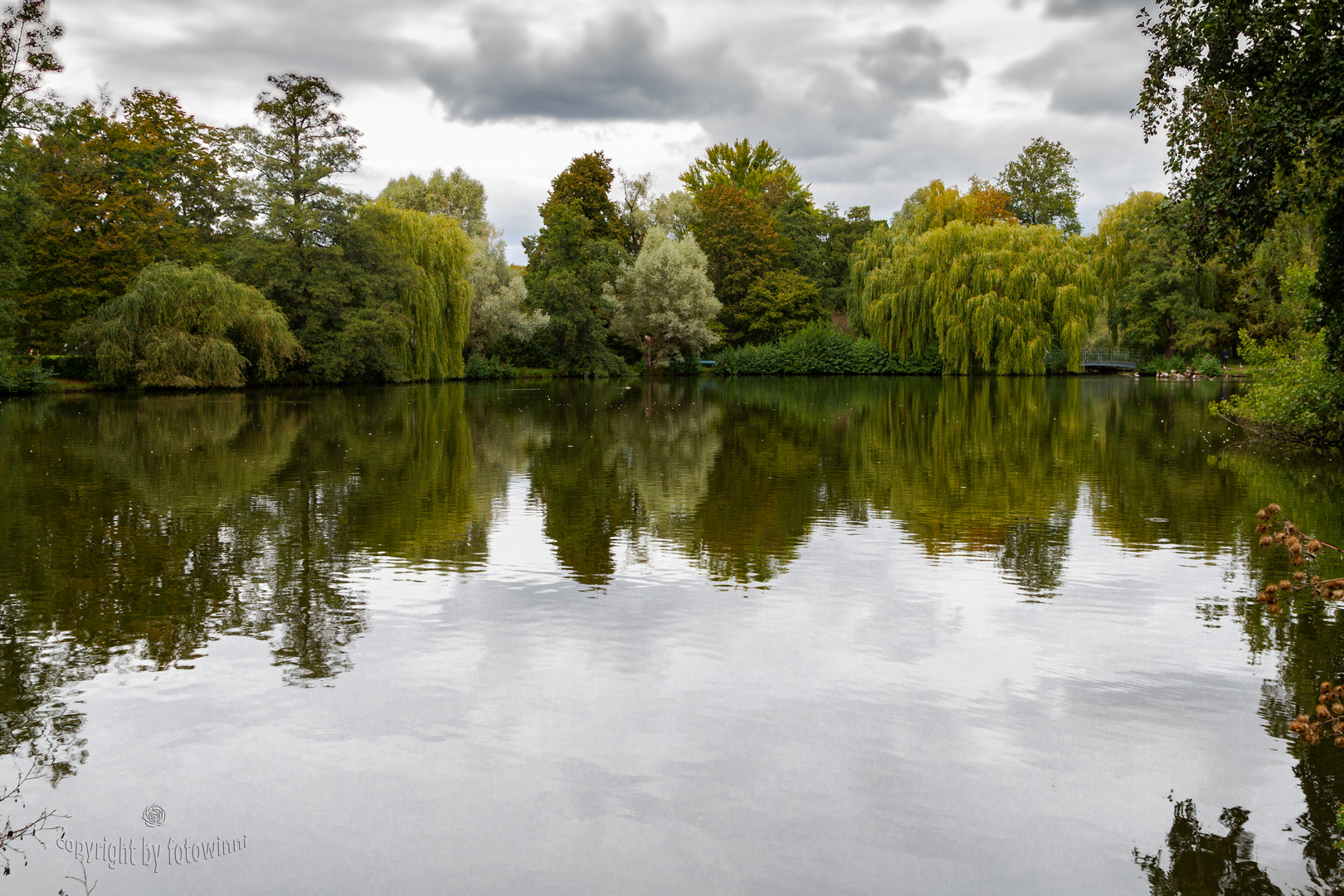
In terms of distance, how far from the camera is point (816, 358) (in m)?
55.8

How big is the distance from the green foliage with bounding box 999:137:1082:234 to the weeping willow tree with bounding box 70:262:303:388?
188 feet

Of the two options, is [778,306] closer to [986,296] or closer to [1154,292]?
[986,296]

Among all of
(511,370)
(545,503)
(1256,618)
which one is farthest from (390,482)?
(511,370)

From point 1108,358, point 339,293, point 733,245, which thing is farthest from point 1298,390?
point 733,245

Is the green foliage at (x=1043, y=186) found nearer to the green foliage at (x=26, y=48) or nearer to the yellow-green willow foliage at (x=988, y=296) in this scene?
the yellow-green willow foliage at (x=988, y=296)

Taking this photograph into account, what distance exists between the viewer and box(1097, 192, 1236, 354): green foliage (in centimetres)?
5053

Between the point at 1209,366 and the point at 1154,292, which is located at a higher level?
the point at 1154,292

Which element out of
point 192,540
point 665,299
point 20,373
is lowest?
point 192,540

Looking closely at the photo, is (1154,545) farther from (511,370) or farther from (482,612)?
(511,370)

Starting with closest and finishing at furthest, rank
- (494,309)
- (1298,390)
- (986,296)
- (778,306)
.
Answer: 1. (1298,390)
2. (986,296)
3. (494,309)
4. (778,306)

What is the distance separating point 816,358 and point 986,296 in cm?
1292

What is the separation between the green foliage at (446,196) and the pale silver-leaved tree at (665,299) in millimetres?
10969

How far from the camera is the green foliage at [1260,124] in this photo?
891 cm

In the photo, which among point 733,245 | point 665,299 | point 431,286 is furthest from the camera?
point 733,245
